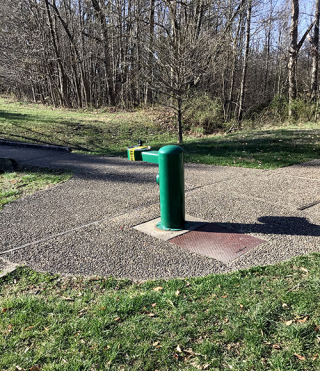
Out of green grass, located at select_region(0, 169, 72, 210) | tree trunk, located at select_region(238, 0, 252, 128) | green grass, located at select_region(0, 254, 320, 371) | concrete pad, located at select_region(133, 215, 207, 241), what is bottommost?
green grass, located at select_region(0, 254, 320, 371)

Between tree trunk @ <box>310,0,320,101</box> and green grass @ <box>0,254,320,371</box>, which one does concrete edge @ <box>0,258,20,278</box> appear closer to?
green grass @ <box>0,254,320,371</box>

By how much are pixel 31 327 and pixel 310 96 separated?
18000mm

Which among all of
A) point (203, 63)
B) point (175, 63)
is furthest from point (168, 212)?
point (203, 63)

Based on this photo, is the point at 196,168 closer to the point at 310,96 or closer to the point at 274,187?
the point at 274,187

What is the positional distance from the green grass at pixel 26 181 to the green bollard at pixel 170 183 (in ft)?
9.63

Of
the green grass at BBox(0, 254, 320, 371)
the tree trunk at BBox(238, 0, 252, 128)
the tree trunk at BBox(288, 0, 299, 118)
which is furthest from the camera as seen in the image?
the tree trunk at BBox(238, 0, 252, 128)

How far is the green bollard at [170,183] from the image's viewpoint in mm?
4262

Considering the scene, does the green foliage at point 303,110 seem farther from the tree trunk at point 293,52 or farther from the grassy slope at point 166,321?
the grassy slope at point 166,321

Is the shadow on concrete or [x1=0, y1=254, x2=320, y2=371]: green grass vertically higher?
the shadow on concrete

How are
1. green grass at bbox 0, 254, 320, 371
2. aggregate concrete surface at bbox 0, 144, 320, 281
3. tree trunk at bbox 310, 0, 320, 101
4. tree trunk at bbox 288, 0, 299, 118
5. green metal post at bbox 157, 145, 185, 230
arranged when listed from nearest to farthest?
green grass at bbox 0, 254, 320, 371
aggregate concrete surface at bbox 0, 144, 320, 281
green metal post at bbox 157, 145, 185, 230
tree trunk at bbox 288, 0, 299, 118
tree trunk at bbox 310, 0, 320, 101

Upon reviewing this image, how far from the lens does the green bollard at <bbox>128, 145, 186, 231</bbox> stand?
4262 mm

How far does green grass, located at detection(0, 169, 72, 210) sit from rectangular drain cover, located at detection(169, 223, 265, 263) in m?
3.35

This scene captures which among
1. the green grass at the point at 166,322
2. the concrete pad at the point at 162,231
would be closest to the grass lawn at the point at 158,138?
the concrete pad at the point at 162,231

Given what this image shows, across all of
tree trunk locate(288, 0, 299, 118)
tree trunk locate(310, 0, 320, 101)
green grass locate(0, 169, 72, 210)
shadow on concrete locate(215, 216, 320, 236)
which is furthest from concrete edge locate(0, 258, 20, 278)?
tree trunk locate(310, 0, 320, 101)
